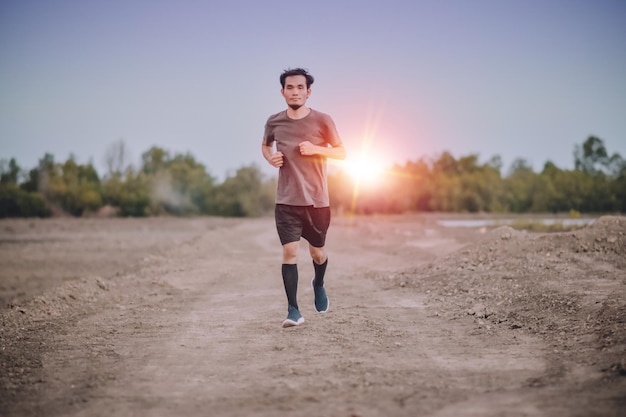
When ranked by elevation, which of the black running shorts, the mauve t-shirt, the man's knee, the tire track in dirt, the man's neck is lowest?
the tire track in dirt

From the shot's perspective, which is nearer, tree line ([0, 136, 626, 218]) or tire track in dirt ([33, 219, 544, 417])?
tire track in dirt ([33, 219, 544, 417])

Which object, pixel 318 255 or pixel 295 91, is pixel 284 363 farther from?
pixel 295 91

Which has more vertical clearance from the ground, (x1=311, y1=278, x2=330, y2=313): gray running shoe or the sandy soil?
(x1=311, y1=278, x2=330, y2=313): gray running shoe

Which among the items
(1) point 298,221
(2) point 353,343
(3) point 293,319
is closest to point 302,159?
(1) point 298,221

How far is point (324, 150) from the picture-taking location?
19.3ft

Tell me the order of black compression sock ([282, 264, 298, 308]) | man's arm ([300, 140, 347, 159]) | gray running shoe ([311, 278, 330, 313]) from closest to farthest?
man's arm ([300, 140, 347, 159])
black compression sock ([282, 264, 298, 308])
gray running shoe ([311, 278, 330, 313])

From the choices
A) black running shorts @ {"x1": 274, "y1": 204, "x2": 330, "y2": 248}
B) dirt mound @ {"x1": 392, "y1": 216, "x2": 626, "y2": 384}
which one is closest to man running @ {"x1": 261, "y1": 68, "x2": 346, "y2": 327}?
black running shorts @ {"x1": 274, "y1": 204, "x2": 330, "y2": 248}

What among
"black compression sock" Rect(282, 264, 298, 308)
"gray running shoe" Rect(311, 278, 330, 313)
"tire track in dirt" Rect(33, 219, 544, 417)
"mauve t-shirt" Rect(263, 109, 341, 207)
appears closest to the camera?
"tire track in dirt" Rect(33, 219, 544, 417)

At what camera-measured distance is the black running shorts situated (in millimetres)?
5895

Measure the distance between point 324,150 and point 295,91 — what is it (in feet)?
2.26

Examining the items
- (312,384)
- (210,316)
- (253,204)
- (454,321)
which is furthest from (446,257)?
(253,204)

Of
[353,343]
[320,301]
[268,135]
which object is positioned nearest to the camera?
[353,343]

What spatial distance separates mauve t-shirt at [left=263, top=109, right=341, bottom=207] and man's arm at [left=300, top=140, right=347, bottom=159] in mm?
75

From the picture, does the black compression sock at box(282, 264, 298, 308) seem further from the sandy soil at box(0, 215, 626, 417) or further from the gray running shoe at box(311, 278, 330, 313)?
the gray running shoe at box(311, 278, 330, 313)
